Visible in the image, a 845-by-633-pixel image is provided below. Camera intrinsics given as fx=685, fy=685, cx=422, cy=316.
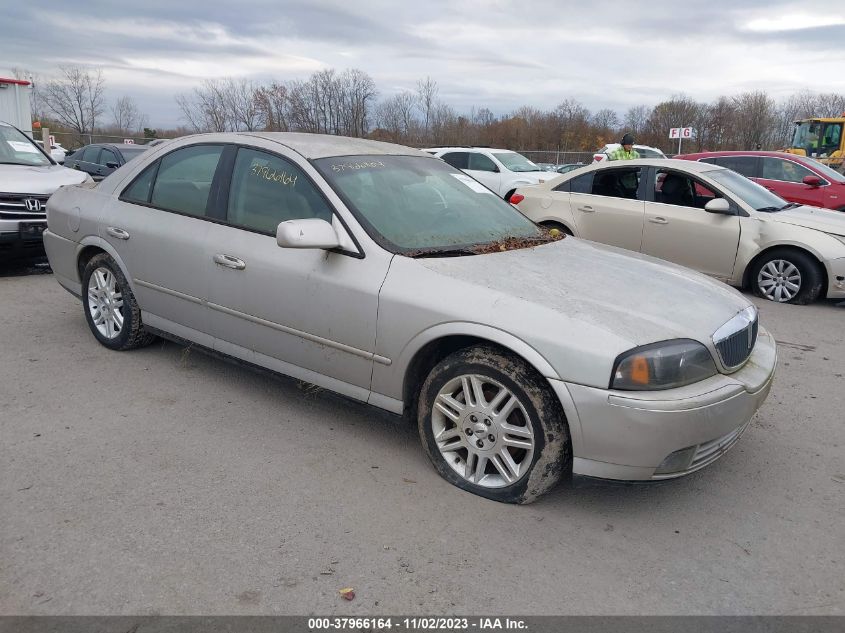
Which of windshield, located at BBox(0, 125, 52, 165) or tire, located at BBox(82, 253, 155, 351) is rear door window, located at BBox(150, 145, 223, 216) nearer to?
tire, located at BBox(82, 253, 155, 351)

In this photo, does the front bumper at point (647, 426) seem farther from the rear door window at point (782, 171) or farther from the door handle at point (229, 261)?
the rear door window at point (782, 171)

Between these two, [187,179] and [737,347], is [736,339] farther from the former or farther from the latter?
[187,179]

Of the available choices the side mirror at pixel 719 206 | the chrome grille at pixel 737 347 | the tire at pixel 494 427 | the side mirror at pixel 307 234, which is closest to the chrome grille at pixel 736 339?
the chrome grille at pixel 737 347

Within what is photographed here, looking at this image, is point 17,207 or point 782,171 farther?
point 782,171

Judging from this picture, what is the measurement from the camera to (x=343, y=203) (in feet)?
12.1

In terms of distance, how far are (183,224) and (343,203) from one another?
1273 millimetres

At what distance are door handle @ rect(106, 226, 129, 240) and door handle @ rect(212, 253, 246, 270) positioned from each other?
0.99 m

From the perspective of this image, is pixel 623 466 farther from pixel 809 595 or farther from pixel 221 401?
pixel 221 401

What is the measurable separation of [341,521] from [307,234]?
138 centimetres

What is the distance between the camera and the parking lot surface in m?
2.54

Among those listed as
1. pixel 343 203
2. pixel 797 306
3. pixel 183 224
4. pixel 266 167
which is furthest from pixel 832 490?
pixel 797 306

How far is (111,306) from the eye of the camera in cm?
495

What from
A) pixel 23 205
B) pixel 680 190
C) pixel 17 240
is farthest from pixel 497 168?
pixel 17 240
